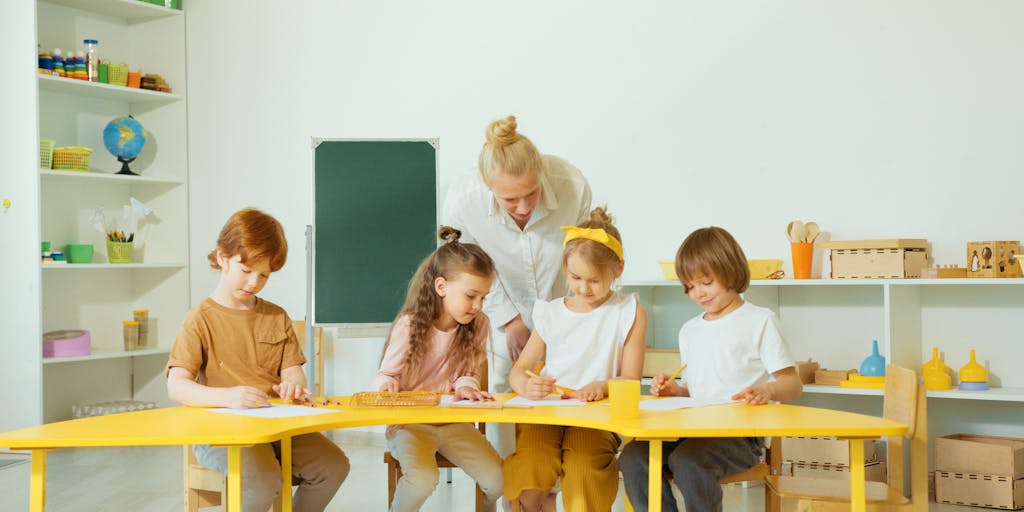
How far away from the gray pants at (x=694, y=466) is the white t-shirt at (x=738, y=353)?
16 cm

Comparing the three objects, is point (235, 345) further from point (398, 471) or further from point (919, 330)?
point (919, 330)

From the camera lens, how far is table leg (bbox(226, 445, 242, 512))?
2012 millimetres

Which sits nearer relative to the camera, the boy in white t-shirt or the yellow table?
the yellow table

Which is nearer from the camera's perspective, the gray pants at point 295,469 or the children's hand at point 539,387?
the gray pants at point 295,469

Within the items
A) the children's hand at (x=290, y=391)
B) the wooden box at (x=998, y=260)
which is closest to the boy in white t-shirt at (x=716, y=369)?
the children's hand at (x=290, y=391)

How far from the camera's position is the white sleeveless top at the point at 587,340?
2.73 meters

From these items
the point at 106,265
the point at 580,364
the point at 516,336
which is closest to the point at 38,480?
the point at 580,364

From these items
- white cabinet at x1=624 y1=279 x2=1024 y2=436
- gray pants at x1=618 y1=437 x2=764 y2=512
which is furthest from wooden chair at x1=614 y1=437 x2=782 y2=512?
white cabinet at x1=624 y1=279 x2=1024 y2=436

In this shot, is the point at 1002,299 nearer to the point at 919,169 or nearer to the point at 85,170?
the point at 919,169

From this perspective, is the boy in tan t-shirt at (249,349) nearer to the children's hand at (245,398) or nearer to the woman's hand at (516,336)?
the children's hand at (245,398)

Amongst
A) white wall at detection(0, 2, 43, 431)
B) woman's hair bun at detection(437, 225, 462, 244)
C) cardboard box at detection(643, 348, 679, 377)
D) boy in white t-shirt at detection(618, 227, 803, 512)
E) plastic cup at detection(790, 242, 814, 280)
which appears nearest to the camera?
boy in white t-shirt at detection(618, 227, 803, 512)

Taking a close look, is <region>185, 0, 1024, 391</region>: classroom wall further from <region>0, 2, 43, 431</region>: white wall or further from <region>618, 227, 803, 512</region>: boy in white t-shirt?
<region>618, 227, 803, 512</region>: boy in white t-shirt

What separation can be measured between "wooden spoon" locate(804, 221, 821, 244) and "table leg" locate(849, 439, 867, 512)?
Answer: 1.96 meters

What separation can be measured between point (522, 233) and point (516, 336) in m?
0.32
